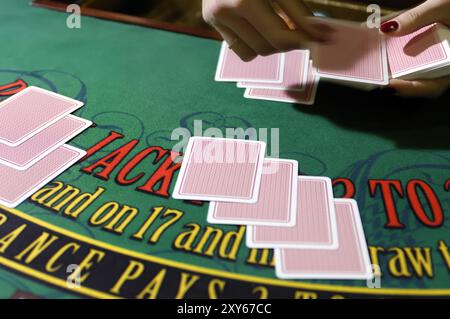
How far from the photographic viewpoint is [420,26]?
3.78 feet

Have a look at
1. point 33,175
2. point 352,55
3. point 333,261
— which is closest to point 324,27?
point 352,55

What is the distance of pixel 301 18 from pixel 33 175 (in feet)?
2.31

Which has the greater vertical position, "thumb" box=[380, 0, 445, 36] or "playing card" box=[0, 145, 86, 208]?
"thumb" box=[380, 0, 445, 36]

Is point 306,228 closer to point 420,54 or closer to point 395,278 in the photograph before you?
point 395,278

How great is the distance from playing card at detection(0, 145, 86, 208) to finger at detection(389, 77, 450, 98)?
29.7 inches

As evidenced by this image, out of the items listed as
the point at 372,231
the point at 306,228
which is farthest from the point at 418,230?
the point at 306,228

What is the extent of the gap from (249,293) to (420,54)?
728 millimetres

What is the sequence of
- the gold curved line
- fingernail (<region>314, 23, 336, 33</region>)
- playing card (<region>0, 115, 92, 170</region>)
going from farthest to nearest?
fingernail (<region>314, 23, 336, 33</region>) → playing card (<region>0, 115, 92, 170</region>) → the gold curved line

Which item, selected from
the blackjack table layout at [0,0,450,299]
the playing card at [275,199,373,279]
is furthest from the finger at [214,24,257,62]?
the playing card at [275,199,373,279]

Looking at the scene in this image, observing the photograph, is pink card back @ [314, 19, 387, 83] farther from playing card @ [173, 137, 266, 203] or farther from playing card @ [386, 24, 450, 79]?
playing card @ [173, 137, 266, 203]

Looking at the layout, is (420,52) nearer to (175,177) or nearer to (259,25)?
(259,25)

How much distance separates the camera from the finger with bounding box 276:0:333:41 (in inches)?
44.6
